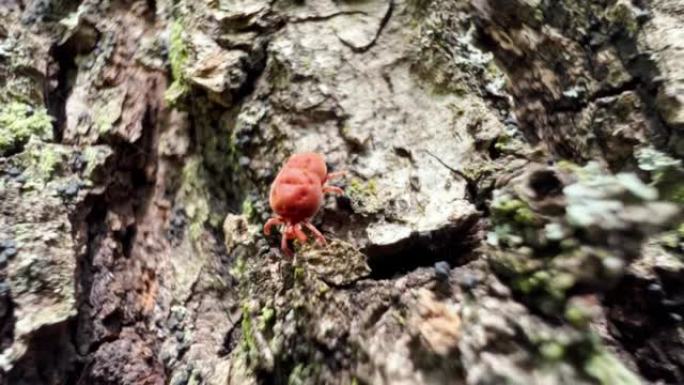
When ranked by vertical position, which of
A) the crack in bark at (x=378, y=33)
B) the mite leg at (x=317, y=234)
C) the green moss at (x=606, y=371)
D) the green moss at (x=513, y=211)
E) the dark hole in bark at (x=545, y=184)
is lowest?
the mite leg at (x=317, y=234)

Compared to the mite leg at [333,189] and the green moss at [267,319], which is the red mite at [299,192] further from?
the green moss at [267,319]

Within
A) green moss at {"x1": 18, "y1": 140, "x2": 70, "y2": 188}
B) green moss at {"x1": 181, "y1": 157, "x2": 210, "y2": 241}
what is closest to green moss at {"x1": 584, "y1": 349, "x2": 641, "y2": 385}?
green moss at {"x1": 181, "y1": 157, "x2": 210, "y2": 241}

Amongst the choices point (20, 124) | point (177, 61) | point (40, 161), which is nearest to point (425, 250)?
point (177, 61)

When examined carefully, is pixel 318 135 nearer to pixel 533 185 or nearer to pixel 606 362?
pixel 533 185

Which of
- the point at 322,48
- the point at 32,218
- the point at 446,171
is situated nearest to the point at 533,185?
the point at 446,171

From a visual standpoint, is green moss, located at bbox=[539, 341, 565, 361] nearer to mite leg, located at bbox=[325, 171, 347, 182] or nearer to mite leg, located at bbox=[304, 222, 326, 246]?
mite leg, located at bbox=[304, 222, 326, 246]

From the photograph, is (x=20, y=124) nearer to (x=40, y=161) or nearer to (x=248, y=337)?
(x=40, y=161)

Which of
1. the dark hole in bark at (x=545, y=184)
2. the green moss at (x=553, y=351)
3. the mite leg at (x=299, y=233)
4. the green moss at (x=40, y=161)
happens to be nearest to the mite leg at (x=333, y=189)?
the mite leg at (x=299, y=233)
